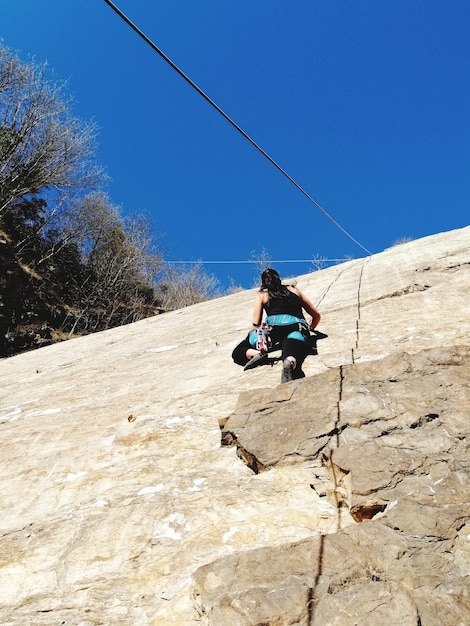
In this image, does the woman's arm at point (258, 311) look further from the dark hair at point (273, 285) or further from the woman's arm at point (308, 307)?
the woman's arm at point (308, 307)

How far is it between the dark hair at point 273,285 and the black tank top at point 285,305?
39mm

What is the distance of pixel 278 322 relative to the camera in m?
3.93

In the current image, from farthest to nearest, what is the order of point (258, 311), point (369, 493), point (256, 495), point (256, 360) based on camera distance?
point (258, 311), point (256, 360), point (256, 495), point (369, 493)

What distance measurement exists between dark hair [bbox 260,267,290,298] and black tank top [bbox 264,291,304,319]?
4 centimetres

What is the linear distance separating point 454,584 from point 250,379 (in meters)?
2.30

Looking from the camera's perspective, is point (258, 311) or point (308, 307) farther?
point (308, 307)

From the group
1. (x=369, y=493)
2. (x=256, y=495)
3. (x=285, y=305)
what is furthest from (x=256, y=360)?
(x=369, y=493)

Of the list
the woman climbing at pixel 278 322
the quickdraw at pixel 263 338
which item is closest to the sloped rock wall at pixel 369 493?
the woman climbing at pixel 278 322

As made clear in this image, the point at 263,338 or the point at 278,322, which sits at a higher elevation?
the point at 278,322

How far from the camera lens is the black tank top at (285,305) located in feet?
13.1

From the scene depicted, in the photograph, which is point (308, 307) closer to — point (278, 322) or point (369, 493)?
point (278, 322)

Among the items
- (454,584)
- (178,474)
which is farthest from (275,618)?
(178,474)

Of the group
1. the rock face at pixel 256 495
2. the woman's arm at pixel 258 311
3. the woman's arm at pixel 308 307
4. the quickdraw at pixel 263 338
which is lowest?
the rock face at pixel 256 495

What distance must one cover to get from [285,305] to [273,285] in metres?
0.26
